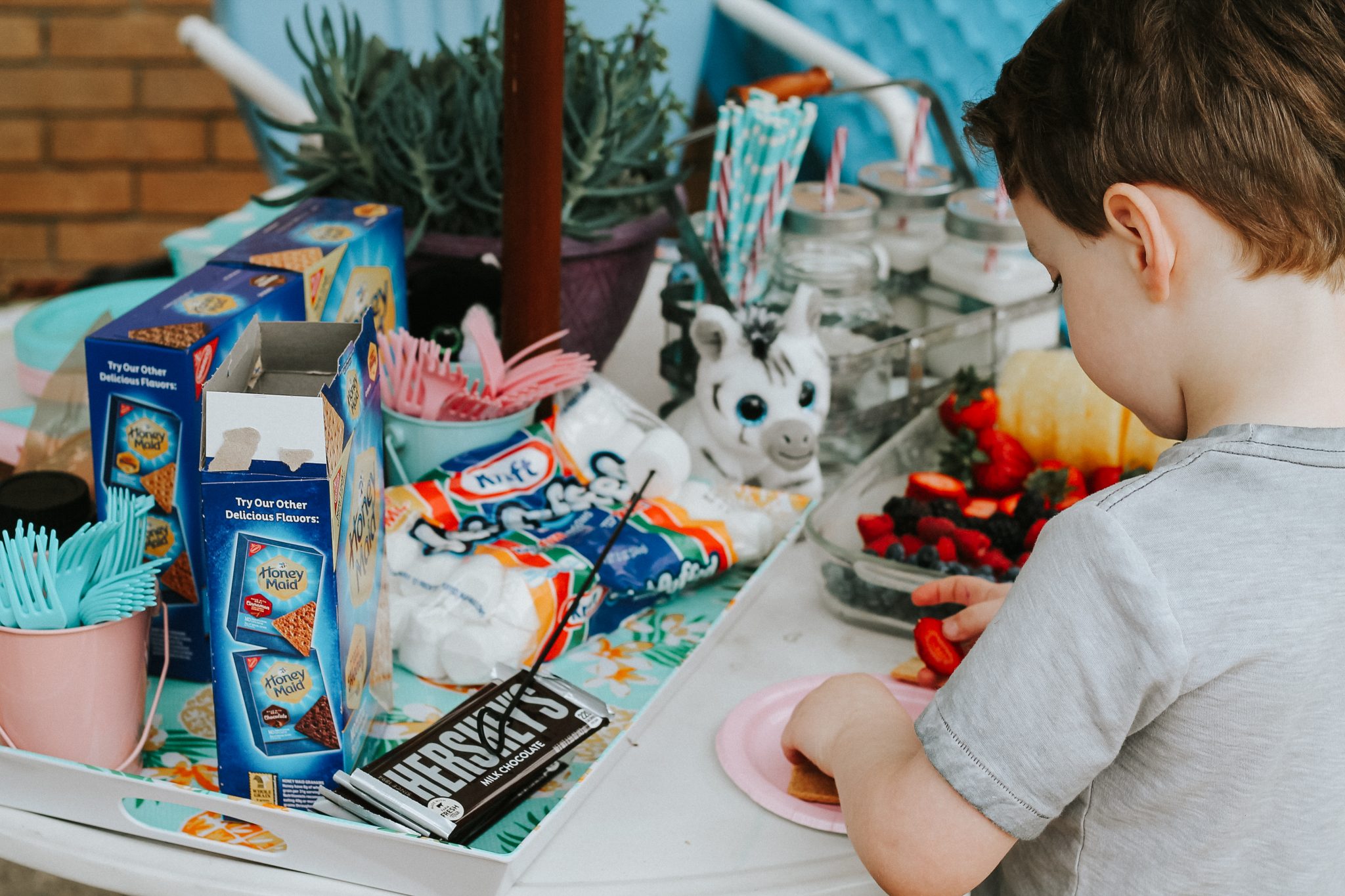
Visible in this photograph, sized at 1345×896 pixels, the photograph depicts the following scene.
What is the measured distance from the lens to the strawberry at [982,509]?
1030 millimetres

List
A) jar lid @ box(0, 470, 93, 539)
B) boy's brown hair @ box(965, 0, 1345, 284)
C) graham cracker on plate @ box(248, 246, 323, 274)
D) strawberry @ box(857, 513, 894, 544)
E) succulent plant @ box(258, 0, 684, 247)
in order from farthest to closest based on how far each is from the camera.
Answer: succulent plant @ box(258, 0, 684, 247) < strawberry @ box(857, 513, 894, 544) < graham cracker on plate @ box(248, 246, 323, 274) < jar lid @ box(0, 470, 93, 539) < boy's brown hair @ box(965, 0, 1345, 284)

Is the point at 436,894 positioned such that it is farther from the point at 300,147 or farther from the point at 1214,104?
the point at 300,147

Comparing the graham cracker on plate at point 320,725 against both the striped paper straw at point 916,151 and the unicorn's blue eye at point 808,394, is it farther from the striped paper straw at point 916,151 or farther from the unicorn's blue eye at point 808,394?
the striped paper straw at point 916,151

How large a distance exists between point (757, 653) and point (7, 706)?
1.59 ft

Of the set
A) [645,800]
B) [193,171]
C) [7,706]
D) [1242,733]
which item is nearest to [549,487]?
[645,800]

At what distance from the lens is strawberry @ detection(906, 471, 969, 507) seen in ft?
3.49

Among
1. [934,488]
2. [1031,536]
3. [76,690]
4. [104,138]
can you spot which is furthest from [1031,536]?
[104,138]

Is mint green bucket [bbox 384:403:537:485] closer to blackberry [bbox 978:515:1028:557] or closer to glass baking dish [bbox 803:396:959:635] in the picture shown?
glass baking dish [bbox 803:396:959:635]

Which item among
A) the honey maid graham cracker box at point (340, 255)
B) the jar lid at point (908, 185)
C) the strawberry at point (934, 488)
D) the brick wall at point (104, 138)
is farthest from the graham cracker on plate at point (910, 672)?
the brick wall at point (104, 138)

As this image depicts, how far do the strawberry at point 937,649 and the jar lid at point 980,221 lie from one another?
0.58 m

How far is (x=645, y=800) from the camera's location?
29.6 inches

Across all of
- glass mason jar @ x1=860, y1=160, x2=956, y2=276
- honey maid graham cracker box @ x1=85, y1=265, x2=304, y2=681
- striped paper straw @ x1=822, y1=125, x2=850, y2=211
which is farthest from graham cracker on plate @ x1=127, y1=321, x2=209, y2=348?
glass mason jar @ x1=860, y1=160, x2=956, y2=276

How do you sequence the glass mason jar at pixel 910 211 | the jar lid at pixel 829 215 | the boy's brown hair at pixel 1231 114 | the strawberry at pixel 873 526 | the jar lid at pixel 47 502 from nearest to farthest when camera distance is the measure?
the boy's brown hair at pixel 1231 114
the jar lid at pixel 47 502
the strawberry at pixel 873 526
the jar lid at pixel 829 215
the glass mason jar at pixel 910 211

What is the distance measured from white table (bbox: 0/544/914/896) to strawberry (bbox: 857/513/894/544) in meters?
0.25
